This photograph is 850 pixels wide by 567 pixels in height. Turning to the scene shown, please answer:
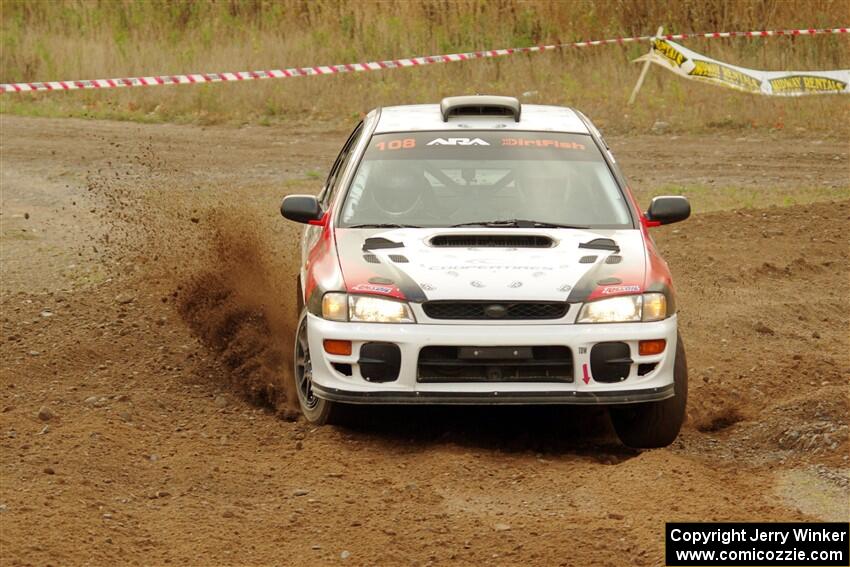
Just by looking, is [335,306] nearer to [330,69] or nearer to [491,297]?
[491,297]

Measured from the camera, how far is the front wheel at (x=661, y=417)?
7.20m

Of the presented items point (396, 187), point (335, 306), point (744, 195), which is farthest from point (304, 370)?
point (744, 195)

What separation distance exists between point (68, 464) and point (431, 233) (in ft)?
6.88

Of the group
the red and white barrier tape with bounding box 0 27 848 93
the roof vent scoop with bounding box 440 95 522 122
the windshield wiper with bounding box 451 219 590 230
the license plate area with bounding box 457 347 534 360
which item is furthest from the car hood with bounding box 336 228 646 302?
the red and white barrier tape with bounding box 0 27 848 93

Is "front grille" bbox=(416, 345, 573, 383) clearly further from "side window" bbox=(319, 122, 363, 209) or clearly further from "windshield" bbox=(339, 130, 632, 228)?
"side window" bbox=(319, 122, 363, 209)

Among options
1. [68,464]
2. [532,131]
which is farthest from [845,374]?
[68,464]

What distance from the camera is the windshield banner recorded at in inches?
833

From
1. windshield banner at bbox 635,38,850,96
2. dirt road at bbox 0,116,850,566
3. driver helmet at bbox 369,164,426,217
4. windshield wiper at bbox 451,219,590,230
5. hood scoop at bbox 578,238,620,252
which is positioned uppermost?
driver helmet at bbox 369,164,426,217

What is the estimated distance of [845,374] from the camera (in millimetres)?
8945

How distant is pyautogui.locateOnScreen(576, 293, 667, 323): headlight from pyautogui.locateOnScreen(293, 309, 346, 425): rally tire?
138 cm

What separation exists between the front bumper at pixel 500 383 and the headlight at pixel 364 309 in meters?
0.04

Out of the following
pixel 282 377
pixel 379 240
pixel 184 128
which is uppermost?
pixel 379 240

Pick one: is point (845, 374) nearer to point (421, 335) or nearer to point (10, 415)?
point (421, 335)

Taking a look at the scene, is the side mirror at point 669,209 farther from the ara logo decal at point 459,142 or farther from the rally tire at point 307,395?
the rally tire at point 307,395
